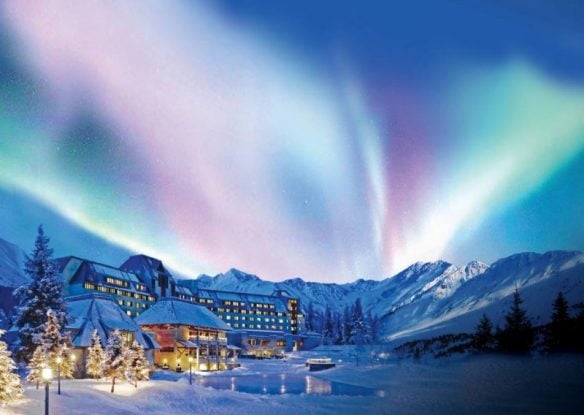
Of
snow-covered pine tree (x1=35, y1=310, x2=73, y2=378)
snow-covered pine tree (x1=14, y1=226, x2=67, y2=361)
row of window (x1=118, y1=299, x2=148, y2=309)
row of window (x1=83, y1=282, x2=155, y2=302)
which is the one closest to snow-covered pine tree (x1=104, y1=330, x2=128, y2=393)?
snow-covered pine tree (x1=35, y1=310, x2=73, y2=378)

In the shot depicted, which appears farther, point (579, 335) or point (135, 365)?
point (579, 335)

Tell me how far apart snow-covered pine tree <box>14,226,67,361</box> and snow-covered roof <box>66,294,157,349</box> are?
8.45 m

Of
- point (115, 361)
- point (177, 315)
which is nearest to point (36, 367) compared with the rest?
point (115, 361)

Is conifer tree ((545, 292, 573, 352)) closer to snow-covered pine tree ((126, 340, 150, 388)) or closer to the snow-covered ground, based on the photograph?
the snow-covered ground

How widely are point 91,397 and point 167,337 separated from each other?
187 ft

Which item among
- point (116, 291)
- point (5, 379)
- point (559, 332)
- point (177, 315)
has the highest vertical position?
point (116, 291)

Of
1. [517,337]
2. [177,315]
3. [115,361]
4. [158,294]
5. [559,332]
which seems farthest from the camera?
[158,294]

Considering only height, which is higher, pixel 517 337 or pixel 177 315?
pixel 177 315

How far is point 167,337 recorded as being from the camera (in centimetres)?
9281

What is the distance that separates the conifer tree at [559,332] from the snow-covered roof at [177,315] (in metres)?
60.5

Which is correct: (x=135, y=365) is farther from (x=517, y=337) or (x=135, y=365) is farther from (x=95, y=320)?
(x=517, y=337)

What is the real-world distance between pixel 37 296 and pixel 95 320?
1690 cm

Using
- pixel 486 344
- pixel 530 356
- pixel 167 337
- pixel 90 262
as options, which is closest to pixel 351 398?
pixel 530 356

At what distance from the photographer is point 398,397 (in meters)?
50.1
